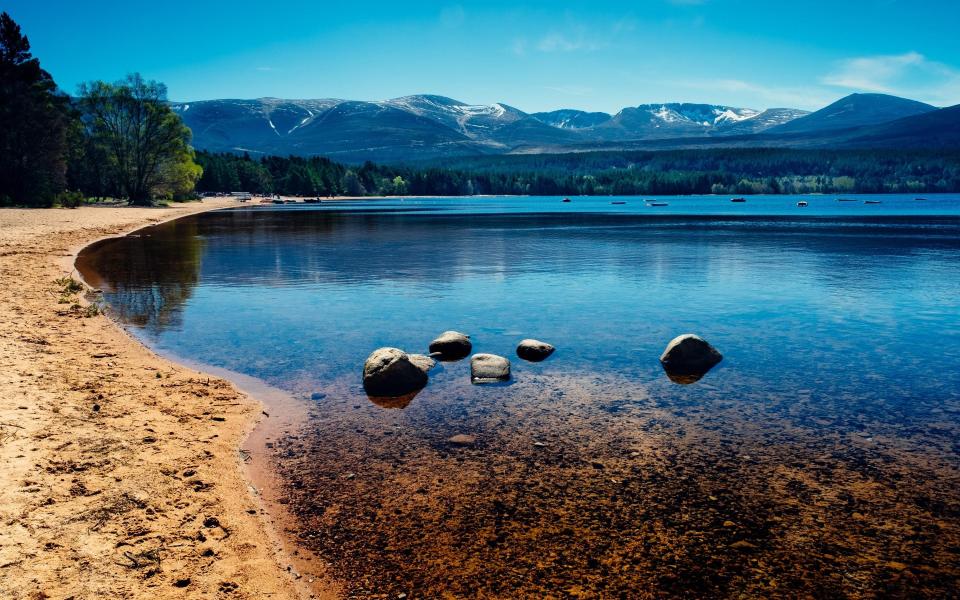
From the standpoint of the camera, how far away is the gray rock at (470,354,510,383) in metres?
16.2

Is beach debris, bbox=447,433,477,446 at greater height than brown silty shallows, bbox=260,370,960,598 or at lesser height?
greater

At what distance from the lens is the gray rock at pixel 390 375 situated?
1509 cm

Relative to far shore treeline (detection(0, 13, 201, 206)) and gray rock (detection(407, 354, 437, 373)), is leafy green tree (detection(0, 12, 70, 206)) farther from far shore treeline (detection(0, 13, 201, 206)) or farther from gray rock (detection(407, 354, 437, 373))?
gray rock (detection(407, 354, 437, 373))

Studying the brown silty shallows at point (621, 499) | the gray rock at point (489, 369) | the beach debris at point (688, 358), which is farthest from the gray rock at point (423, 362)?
the beach debris at point (688, 358)

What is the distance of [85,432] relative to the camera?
10.8 m

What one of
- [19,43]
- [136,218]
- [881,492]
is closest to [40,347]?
[881,492]

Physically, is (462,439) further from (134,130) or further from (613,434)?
(134,130)

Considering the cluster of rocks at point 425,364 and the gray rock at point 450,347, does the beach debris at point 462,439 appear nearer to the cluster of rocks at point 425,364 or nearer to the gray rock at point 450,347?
the cluster of rocks at point 425,364

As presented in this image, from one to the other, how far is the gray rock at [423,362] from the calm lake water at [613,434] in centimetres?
58

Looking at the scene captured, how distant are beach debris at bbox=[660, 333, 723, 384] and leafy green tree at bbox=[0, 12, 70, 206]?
300 feet

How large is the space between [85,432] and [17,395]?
2310 millimetres

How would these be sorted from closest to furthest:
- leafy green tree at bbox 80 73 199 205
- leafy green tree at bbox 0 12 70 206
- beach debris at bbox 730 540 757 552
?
beach debris at bbox 730 540 757 552
leafy green tree at bbox 0 12 70 206
leafy green tree at bbox 80 73 199 205

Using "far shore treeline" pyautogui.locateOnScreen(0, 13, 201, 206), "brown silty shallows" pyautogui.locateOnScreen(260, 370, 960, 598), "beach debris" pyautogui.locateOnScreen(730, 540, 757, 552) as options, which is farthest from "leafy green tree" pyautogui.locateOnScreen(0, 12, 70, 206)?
"beach debris" pyautogui.locateOnScreen(730, 540, 757, 552)

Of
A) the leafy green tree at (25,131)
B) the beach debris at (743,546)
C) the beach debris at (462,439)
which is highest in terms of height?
the leafy green tree at (25,131)
